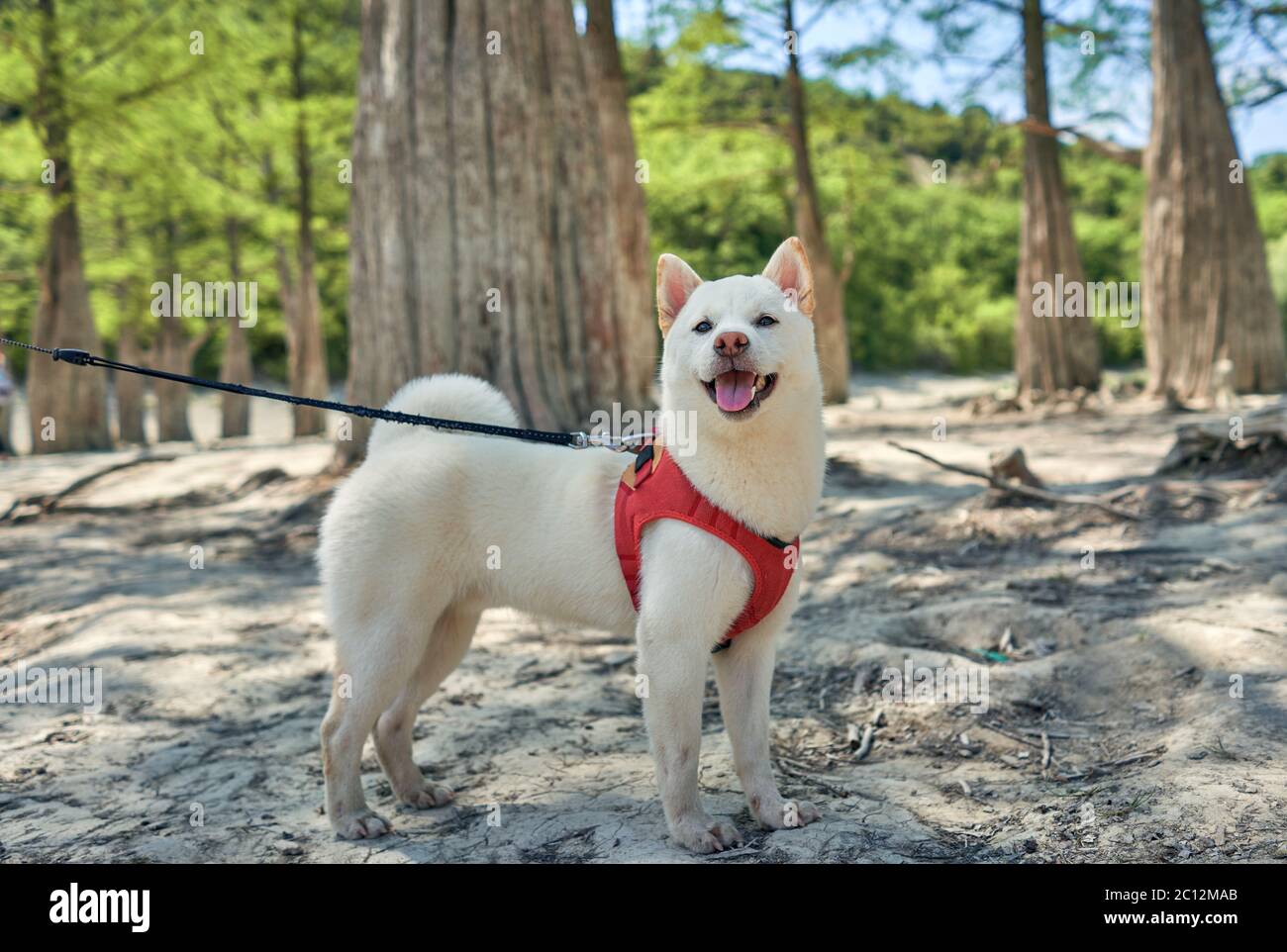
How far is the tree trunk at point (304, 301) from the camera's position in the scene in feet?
68.9

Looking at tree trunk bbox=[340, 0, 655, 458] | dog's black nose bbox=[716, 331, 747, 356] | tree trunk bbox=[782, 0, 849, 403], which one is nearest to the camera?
dog's black nose bbox=[716, 331, 747, 356]

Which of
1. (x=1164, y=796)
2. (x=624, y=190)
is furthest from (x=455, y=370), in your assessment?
(x=624, y=190)

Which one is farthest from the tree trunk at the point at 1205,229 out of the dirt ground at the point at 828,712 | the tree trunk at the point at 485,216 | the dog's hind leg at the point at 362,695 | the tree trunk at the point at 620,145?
the dog's hind leg at the point at 362,695

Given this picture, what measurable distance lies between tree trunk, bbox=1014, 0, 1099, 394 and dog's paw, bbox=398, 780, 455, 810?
44.8 ft

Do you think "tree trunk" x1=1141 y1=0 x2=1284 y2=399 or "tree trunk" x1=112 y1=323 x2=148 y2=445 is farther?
"tree trunk" x1=112 y1=323 x2=148 y2=445

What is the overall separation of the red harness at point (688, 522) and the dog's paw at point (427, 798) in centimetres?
100

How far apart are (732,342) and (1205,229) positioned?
12447mm

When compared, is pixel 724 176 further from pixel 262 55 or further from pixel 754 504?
pixel 754 504

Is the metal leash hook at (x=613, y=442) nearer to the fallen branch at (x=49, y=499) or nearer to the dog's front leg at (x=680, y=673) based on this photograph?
the dog's front leg at (x=680, y=673)

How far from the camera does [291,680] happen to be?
4832mm

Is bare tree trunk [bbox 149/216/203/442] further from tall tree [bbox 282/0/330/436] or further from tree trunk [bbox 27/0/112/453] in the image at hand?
tree trunk [bbox 27/0/112/453]

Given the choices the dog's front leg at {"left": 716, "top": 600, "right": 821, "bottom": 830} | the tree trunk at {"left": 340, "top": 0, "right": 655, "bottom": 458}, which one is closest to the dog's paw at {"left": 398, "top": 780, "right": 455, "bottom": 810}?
the dog's front leg at {"left": 716, "top": 600, "right": 821, "bottom": 830}

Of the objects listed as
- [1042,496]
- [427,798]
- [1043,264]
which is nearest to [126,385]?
[1043,264]

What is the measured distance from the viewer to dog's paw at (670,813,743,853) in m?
2.99
